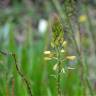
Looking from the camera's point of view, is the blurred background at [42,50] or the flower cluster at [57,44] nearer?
the flower cluster at [57,44]

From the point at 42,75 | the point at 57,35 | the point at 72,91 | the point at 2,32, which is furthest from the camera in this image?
the point at 2,32

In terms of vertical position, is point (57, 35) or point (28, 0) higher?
point (28, 0)

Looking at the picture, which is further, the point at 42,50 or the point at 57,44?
the point at 42,50

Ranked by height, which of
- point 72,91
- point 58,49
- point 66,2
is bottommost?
point 72,91

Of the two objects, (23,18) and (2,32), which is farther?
(23,18)

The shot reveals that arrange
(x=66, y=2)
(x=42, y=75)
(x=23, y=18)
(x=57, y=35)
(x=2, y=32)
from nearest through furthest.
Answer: (x=57, y=35), (x=66, y=2), (x=42, y=75), (x=2, y=32), (x=23, y=18)

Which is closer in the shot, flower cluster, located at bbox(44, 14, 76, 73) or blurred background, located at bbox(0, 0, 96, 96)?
flower cluster, located at bbox(44, 14, 76, 73)

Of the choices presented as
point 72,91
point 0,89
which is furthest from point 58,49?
point 72,91

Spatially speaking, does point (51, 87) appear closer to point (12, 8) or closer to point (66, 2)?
point (66, 2)
